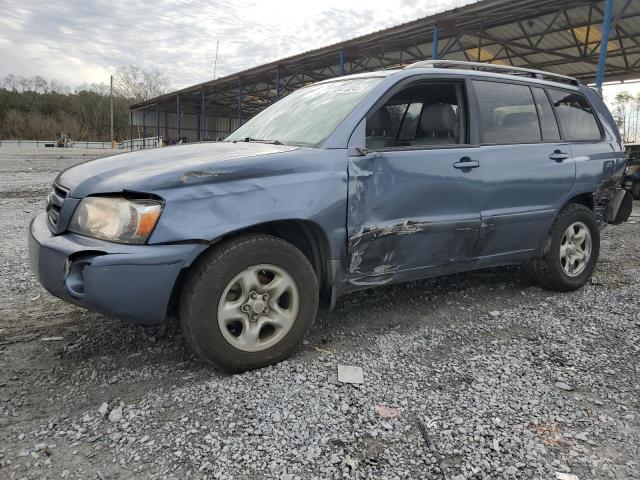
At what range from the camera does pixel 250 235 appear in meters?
2.59

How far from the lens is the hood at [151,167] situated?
2.42m

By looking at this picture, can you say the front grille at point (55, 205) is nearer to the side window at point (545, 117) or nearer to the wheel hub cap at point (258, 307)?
the wheel hub cap at point (258, 307)

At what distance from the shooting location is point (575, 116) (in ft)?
14.2

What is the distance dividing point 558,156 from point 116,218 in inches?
136

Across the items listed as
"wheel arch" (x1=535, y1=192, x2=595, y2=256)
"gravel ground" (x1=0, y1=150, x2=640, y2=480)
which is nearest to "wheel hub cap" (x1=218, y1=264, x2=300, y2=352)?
"gravel ground" (x1=0, y1=150, x2=640, y2=480)

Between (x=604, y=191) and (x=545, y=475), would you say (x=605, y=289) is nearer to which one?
(x=604, y=191)

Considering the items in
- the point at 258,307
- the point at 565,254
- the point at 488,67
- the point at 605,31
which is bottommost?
the point at 258,307

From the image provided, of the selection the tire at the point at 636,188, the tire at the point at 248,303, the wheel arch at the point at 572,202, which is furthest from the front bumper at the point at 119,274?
the tire at the point at 636,188

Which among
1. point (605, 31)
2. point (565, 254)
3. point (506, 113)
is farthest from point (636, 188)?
point (506, 113)

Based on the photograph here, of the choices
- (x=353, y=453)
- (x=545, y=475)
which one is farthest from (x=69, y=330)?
(x=545, y=475)

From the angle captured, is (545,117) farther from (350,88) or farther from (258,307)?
(258,307)

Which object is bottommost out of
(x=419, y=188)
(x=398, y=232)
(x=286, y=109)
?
(x=398, y=232)

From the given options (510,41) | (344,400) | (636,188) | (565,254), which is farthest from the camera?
(510,41)

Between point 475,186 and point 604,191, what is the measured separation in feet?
5.99
